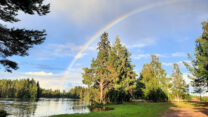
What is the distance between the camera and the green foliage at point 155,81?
4278 cm

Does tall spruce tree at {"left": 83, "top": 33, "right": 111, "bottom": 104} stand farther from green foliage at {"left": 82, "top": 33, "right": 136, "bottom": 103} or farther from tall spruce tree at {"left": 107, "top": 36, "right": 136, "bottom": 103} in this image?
tall spruce tree at {"left": 107, "top": 36, "right": 136, "bottom": 103}

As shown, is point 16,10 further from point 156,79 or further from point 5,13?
point 156,79

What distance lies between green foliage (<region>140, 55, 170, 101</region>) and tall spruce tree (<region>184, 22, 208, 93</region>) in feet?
53.0

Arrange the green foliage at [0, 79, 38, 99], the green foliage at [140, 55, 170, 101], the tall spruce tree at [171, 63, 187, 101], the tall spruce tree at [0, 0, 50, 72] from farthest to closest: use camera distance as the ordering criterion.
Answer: the green foliage at [0, 79, 38, 99] < the tall spruce tree at [171, 63, 187, 101] < the green foliage at [140, 55, 170, 101] < the tall spruce tree at [0, 0, 50, 72]

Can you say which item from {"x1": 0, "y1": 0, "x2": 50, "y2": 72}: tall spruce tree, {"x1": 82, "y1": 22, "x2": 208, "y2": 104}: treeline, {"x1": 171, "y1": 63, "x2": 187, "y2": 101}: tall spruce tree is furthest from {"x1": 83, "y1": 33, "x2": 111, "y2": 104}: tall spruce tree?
{"x1": 171, "y1": 63, "x2": 187, "y2": 101}: tall spruce tree

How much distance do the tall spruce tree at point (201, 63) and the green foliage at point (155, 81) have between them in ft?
53.0

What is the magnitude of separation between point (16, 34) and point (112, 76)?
86.8 feet

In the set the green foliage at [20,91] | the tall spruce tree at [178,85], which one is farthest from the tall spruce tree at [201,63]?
the green foliage at [20,91]

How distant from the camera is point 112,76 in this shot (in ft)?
116

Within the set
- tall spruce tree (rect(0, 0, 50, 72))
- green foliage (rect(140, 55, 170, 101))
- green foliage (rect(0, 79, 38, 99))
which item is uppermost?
tall spruce tree (rect(0, 0, 50, 72))

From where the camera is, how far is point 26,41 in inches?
499

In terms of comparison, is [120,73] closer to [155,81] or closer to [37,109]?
[155,81]

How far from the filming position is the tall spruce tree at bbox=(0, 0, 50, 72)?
11889 mm

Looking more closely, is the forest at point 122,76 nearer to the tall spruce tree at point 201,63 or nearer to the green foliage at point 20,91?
the tall spruce tree at point 201,63
